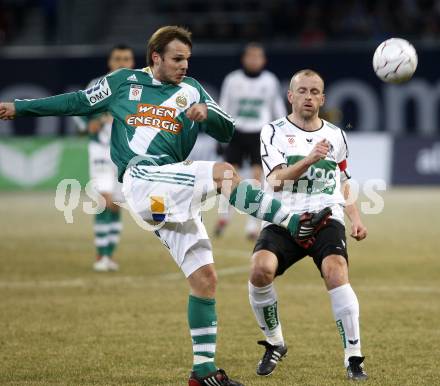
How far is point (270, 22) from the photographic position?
985 inches

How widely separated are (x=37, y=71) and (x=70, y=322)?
631 inches

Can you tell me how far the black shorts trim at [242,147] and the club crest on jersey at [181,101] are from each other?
888 centimetres

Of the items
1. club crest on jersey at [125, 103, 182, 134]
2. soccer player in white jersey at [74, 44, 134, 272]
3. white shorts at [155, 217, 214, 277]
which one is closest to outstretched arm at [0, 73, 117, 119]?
club crest on jersey at [125, 103, 182, 134]

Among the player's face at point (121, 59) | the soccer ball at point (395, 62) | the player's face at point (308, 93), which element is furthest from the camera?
the player's face at point (121, 59)

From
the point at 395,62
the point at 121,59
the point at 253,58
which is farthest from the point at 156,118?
the point at 253,58

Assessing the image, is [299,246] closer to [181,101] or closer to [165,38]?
[181,101]

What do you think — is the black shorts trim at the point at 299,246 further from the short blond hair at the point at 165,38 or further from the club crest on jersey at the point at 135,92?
the short blond hair at the point at 165,38

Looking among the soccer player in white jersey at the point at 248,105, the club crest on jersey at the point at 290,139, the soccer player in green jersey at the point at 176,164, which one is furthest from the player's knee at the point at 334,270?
the soccer player in white jersey at the point at 248,105

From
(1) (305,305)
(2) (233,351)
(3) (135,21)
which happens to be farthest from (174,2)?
(2) (233,351)

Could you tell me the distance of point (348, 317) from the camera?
624cm

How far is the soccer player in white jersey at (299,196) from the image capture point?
642cm

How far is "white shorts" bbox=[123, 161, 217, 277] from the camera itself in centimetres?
580

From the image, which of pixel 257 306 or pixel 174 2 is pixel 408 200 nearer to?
pixel 174 2

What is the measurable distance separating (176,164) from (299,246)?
1.14 metres
